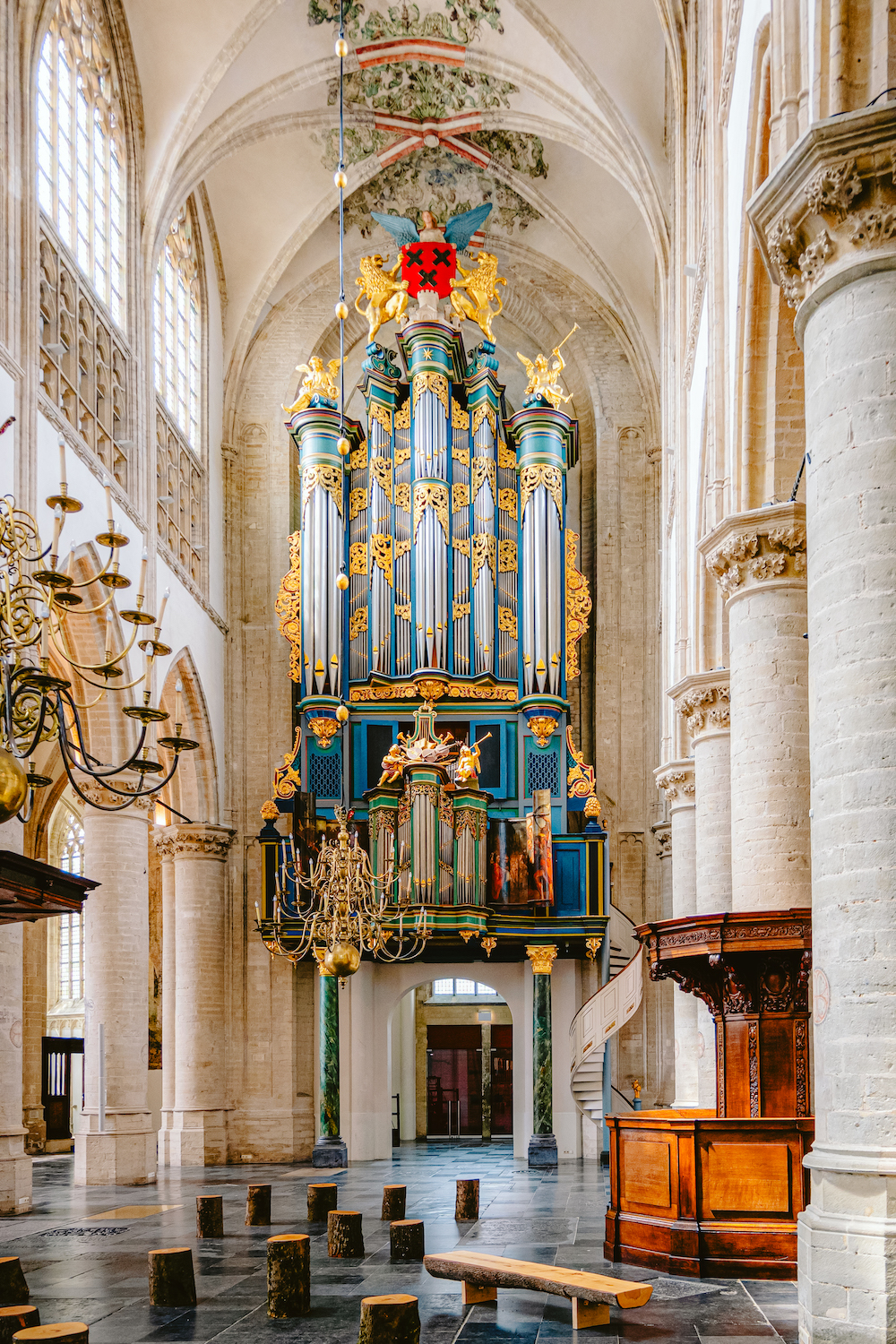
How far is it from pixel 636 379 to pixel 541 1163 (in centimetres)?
1332

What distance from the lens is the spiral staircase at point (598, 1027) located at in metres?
20.1

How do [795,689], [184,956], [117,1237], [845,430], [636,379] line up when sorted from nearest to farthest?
[845,430] < [795,689] < [117,1237] < [184,956] < [636,379]

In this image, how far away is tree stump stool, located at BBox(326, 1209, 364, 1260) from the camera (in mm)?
10822

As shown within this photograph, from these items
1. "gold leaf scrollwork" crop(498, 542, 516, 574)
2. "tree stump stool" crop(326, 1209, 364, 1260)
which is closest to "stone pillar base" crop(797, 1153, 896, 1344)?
"tree stump stool" crop(326, 1209, 364, 1260)

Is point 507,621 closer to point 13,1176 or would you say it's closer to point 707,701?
point 707,701

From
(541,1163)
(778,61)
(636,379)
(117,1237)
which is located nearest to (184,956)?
(541,1163)

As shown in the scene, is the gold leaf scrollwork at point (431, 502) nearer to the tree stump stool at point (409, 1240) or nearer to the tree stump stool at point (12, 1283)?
the tree stump stool at point (409, 1240)

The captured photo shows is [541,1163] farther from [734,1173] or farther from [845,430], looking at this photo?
[845,430]

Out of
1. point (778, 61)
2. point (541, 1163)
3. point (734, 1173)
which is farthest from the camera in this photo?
point (541, 1163)

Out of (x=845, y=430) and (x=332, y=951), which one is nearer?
(x=845, y=430)

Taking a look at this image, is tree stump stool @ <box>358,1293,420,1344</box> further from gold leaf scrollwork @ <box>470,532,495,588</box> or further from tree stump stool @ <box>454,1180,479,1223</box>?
gold leaf scrollwork @ <box>470,532,495,588</box>

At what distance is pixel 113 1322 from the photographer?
8602 mm

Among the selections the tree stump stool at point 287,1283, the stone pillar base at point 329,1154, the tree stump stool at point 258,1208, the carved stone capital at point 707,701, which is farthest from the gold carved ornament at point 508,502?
the tree stump stool at point 287,1283

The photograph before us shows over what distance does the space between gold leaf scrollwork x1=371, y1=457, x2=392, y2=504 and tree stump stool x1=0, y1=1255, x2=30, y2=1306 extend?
15.7 meters
